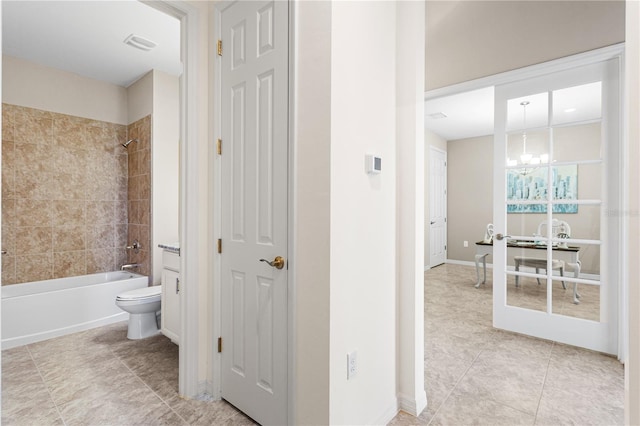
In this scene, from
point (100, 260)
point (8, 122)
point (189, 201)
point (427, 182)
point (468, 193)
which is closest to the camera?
point (189, 201)

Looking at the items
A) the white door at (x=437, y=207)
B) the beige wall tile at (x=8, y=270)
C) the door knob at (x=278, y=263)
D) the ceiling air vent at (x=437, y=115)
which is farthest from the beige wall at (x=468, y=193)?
the beige wall tile at (x=8, y=270)

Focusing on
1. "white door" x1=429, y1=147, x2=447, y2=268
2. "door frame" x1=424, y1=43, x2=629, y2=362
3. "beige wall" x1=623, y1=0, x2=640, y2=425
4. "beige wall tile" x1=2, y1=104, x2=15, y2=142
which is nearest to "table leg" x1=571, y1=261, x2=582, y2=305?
"door frame" x1=424, y1=43, x2=629, y2=362

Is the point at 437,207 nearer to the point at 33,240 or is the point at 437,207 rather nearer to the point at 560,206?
the point at 560,206

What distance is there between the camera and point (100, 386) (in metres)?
2.16

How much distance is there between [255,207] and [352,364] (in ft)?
3.06

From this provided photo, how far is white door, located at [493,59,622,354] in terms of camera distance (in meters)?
2.61

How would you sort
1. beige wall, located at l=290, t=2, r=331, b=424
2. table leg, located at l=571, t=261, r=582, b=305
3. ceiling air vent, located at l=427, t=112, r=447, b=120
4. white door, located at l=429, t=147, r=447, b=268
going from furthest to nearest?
white door, located at l=429, t=147, r=447, b=268
ceiling air vent, located at l=427, t=112, r=447, b=120
table leg, located at l=571, t=261, r=582, b=305
beige wall, located at l=290, t=2, r=331, b=424

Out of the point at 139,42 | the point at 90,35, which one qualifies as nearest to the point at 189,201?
the point at 139,42

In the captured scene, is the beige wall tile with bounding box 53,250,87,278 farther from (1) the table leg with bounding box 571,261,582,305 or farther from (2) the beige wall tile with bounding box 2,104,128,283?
(1) the table leg with bounding box 571,261,582,305

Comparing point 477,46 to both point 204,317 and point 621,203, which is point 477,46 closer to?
point 621,203

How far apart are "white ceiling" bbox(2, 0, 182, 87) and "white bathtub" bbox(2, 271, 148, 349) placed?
7.66 feet

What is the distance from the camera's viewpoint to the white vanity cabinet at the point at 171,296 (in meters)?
2.47

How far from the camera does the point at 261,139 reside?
174cm

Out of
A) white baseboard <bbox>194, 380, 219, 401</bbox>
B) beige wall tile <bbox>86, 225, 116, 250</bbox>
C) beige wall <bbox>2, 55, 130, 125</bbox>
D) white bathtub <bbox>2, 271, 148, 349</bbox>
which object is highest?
beige wall <bbox>2, 55, 130, 125</bbox>
